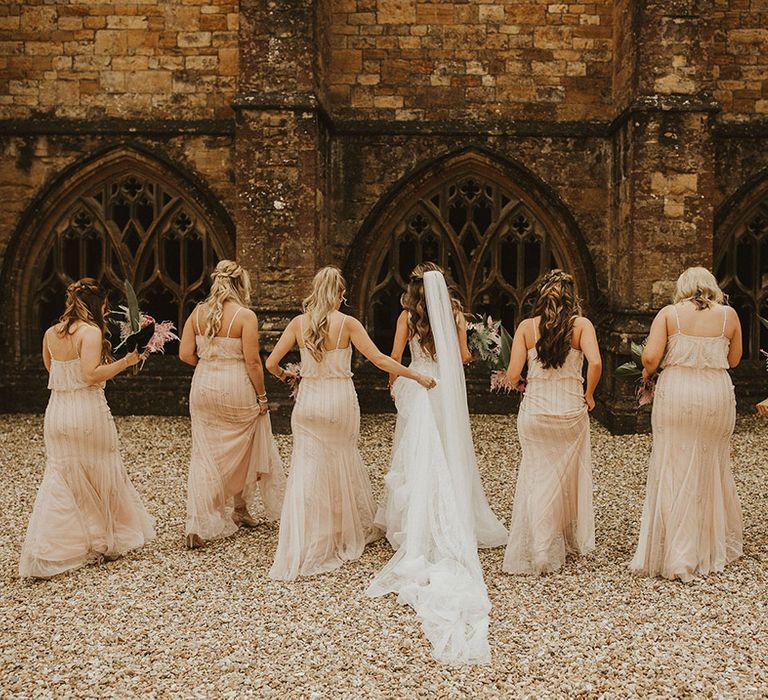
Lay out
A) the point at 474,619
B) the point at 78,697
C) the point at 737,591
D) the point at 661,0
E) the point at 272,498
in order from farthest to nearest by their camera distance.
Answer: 1. the point at 661,0
2. the point at 272,498
3. the point at 737,591
4. the point at 474,619
5. the point at 78,697

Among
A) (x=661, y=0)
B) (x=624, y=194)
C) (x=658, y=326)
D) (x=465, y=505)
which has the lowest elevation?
(x=465, y=505)

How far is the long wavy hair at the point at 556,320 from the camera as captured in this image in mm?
4766

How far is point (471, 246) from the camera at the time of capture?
10711 millimetres

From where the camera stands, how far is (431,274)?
5070 mm

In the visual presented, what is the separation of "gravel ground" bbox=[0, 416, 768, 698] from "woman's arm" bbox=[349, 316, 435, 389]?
3.90ft

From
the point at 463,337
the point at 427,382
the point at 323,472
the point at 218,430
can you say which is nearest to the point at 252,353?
the point at 218,430

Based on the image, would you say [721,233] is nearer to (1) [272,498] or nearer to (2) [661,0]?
(2) [661,0]

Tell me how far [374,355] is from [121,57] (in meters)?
7.42

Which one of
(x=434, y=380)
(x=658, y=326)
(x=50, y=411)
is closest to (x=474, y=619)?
(x=434, y=380)

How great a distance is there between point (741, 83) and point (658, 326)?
6.91m

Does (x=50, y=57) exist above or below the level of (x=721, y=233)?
above

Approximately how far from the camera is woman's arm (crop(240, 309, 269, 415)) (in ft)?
17.1

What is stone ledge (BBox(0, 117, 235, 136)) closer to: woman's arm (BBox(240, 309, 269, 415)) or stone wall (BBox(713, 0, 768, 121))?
woman's arm (BBox(240, 309, 269, 415))

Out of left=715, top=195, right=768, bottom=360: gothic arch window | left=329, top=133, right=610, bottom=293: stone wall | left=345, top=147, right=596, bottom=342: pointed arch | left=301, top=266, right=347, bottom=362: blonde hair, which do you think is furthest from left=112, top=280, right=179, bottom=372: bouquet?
left=715, top=195, right=768, bottom=360: gothic arch window
